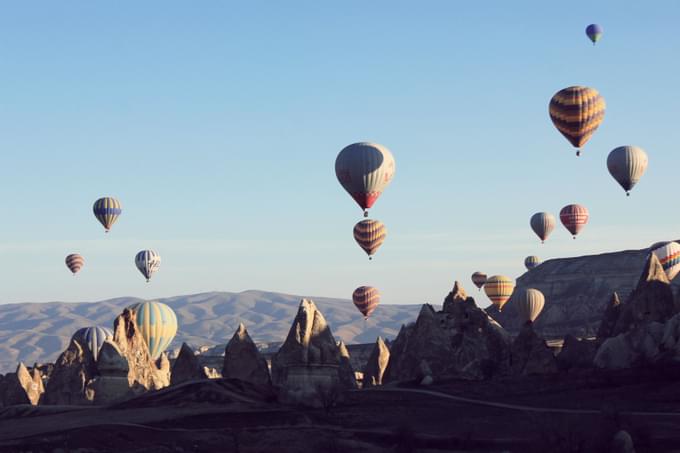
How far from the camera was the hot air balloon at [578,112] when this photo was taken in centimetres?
12400

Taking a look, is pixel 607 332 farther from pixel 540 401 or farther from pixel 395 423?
pixel 395 423

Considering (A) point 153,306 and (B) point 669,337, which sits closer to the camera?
(B) point 669,337

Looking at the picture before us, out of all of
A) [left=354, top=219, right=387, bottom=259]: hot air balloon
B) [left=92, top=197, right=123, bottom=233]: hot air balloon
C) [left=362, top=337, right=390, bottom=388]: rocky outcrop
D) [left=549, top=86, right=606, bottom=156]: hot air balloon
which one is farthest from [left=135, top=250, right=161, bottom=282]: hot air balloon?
[left=549, top=86, right=606, bottom=156]: hot air balloon

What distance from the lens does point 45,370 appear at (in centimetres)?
16762

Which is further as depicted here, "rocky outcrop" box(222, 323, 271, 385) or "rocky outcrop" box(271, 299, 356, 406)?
"rocky outcrop" box(222, 323, 271, 385)

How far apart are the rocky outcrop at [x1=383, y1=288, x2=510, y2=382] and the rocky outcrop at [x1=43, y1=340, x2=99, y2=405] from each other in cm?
2958

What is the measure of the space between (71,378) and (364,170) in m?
35.6

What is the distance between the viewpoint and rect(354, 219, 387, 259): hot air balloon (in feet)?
504

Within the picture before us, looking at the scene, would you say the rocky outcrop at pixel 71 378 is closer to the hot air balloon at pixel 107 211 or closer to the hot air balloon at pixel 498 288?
the hot air balloon at pixel 107 211

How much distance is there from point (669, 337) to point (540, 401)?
59.0ft

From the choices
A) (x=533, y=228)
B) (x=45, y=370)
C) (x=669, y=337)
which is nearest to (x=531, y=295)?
(x=533, y=228)

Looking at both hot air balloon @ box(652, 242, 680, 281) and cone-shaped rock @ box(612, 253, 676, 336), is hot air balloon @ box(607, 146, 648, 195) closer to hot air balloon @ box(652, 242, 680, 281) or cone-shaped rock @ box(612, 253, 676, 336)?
hot air balloon @ box(652, 242, 680, 281)

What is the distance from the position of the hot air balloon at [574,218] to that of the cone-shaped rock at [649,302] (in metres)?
54.0

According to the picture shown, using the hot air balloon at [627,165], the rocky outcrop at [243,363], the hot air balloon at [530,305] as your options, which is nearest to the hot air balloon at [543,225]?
the hot air balloon at [530,305]
